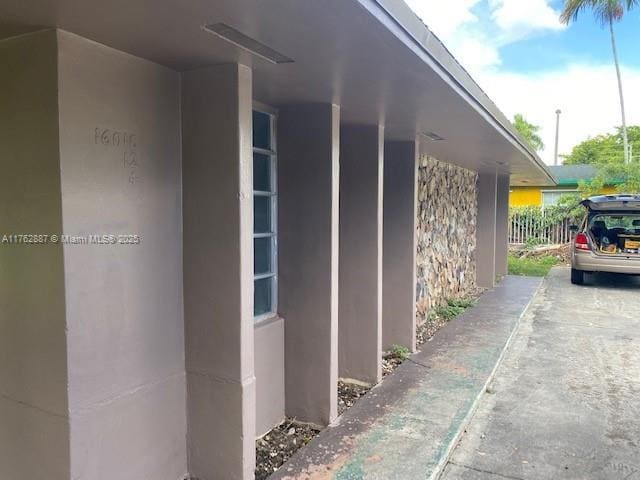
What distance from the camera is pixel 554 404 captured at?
4484mm

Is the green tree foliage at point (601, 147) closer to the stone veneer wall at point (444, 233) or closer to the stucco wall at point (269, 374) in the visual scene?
the stone veneer wall at point (444, 233)

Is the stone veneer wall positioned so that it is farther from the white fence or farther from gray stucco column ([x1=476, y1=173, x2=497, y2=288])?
the white fence

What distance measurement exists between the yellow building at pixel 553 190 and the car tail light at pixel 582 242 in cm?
1195

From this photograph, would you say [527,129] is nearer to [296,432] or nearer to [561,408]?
[561,408]

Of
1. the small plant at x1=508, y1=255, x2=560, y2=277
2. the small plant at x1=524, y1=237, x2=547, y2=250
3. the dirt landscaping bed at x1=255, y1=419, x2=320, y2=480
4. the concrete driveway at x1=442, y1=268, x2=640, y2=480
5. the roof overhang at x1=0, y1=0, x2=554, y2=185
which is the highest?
the roof overhang at x1=0, y1=0, x2=554, y2=185

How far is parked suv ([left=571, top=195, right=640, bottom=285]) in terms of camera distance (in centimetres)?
1005

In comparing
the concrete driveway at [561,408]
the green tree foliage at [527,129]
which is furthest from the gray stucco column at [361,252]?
the green tree foliage at [527,129]

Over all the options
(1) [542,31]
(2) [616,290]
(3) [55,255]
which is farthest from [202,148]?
(1) [542,31]

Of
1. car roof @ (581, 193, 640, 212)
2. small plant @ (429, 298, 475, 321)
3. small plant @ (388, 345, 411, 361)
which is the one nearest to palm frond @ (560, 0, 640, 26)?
car roof @ (581, 193, 640, 212)

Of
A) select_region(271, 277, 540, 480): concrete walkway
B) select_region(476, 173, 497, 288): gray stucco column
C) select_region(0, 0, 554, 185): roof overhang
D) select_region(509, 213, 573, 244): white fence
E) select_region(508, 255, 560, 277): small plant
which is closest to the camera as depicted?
select_region(0, 0, 554, 185): roof overhang

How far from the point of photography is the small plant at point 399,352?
18.5 feet

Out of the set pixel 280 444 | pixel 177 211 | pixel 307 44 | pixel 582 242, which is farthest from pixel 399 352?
pixel 582 242

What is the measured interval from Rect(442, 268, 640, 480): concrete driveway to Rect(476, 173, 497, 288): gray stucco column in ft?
9.20

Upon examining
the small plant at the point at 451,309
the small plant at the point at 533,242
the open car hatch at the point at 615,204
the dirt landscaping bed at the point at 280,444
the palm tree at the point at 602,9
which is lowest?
the dirt landscaping bed at the point at 280,444
